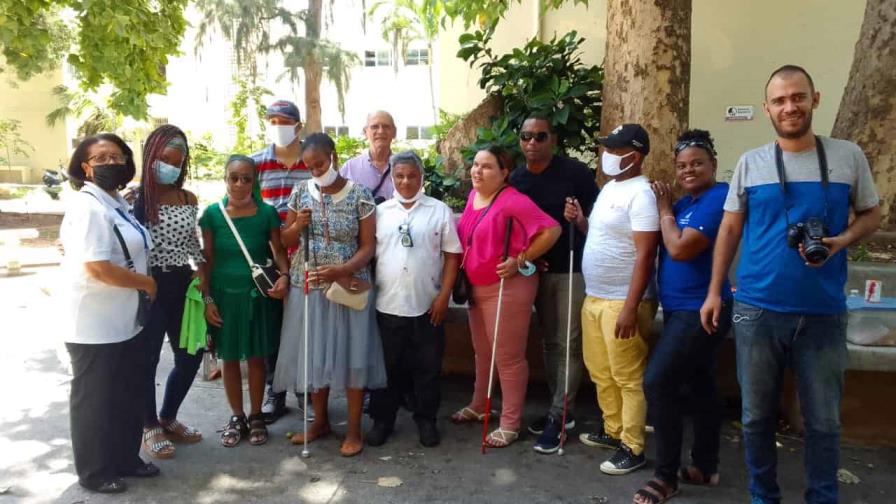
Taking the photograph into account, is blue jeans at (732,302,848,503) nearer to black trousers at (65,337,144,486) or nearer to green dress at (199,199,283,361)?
green dress at (199,199,283,361)

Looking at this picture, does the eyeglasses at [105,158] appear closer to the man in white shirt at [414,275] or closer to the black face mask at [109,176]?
the black face mask at [109,176]

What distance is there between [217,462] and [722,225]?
3200 millimetres

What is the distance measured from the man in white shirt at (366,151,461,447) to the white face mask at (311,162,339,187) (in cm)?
35

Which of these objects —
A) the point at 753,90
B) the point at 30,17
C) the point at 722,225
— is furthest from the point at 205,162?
the point at 722,225

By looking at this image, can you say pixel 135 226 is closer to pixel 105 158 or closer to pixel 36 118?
pixel 105 158

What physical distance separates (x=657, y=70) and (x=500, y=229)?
2.14 m

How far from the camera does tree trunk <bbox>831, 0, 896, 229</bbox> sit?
16.7 ft

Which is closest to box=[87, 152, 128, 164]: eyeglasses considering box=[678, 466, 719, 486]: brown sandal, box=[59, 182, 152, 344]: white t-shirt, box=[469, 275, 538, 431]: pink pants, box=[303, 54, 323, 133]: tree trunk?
box=[59, 182, 152, 344]: white t-shirt

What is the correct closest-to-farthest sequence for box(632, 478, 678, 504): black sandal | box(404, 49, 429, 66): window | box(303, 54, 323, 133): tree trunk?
box(632, 478, 678, 504): black sandal
box(303, 54, 323, 133): tree trunk
box(404, 49, 429, 66): window

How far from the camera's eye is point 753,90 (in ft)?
27.3

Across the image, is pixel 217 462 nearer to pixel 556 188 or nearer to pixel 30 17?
pixel 556 188

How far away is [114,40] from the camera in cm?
668

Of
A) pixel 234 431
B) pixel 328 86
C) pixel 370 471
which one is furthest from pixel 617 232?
pixel 328 86

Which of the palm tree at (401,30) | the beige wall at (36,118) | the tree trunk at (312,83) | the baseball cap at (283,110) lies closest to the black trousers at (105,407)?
the baseball cap at (283,110)
